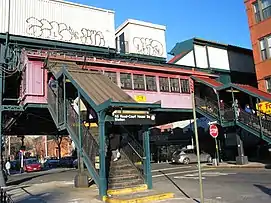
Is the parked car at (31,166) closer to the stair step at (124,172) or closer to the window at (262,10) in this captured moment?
the stair step at (124,172)

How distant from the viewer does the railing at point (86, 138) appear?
1247 centimetres

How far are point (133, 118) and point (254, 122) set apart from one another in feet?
41.2

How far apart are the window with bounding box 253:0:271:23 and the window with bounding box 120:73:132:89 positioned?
12576 millimetres

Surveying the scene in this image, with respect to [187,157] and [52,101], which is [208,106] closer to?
[187,157]

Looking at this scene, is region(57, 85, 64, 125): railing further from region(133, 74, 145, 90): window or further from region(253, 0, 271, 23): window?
region(253, 0, 271, 23): window

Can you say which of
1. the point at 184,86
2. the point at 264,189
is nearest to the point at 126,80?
the point at 184,86

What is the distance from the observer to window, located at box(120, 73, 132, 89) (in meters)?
22.1

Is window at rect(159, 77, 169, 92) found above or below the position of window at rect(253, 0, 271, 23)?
below

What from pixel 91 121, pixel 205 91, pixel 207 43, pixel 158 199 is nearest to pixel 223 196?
pixel 158 199

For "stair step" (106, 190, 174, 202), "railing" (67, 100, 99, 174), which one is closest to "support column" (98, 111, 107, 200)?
"stair step" (106, 190, 174, 202)

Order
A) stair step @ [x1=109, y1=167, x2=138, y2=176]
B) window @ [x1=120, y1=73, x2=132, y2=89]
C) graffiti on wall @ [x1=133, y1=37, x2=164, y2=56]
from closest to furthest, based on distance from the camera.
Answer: stair step @ [x1=109, y1=167, x2=138, y2=176]
window @ [x1=120, y1=73, x2=132, y2=89]
graffiti on wall @ [x1=133, y1=37, x2=164, y2=56]

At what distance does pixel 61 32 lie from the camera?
23.8 meters

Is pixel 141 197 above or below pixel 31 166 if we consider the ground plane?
below

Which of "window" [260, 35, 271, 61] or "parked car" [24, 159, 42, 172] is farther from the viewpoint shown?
"parked car" [24, 159, 42, 172]
